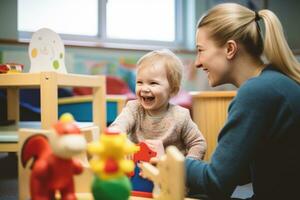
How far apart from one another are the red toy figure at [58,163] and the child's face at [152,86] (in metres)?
0.65

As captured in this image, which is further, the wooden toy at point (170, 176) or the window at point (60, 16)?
the window at point (60, 16)

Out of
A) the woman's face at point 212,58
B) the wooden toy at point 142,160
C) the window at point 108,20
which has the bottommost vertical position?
the wooden toy at point 142,160

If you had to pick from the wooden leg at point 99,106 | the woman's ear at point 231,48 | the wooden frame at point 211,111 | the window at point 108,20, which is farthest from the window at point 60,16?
the woman's ear at point 231,48

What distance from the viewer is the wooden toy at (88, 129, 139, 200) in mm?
538

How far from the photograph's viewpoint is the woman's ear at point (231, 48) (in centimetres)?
86

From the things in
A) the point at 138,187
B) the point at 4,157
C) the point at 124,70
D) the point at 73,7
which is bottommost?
the point at 4,157

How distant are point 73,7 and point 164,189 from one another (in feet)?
8.87

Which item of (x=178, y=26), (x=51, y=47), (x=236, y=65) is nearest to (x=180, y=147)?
(x=236, y=65)

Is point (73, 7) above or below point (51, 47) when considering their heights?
above

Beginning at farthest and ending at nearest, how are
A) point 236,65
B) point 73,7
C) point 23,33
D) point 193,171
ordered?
point 73,7
point 23,33
point 236,65
point 193,171

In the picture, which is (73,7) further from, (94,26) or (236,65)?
(236,65)

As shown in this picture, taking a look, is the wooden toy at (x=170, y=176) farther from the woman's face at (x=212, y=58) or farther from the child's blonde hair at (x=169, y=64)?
the child's blonde hair at (x=169, y=64)

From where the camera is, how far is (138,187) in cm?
99

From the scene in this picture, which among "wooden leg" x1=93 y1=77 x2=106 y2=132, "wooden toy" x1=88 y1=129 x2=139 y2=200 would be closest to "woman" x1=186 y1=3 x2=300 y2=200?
"wooden toy" x1=88 y1=129 x2=139 y2=200
